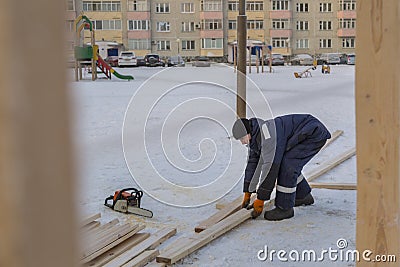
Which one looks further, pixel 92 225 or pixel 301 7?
pixel 301 7

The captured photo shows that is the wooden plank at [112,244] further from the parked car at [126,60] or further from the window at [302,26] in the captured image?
the window at [302,26]

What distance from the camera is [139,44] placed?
44344mm

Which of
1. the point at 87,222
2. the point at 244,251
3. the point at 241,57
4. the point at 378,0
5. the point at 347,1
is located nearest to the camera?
the point at 378,0

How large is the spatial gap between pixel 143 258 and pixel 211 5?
41721 millimetres

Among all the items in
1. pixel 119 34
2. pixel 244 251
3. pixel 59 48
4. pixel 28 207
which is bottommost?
pixel 244 251

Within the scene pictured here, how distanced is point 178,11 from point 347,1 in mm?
14281

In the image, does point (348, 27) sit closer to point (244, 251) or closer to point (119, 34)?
point (119, 34)

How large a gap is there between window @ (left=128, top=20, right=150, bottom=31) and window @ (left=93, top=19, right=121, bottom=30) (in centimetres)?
106

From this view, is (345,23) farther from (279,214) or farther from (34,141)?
(34,141)

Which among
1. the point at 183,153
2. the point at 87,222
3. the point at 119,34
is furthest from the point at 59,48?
the point at 119,34

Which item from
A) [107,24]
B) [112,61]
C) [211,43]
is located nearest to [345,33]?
[211,43]

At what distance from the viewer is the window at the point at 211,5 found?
4331cm

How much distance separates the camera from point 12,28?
490 millimetres

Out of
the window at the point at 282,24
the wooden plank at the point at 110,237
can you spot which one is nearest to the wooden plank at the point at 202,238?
the wooden plank at the point at 110,237
